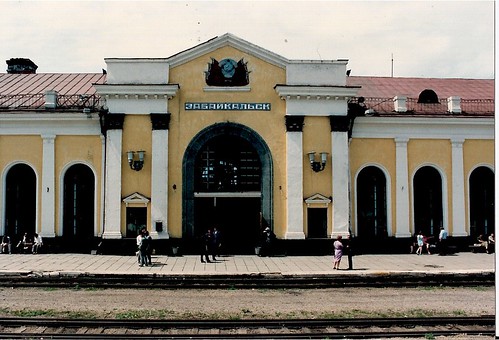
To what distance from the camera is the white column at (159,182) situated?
77.4ft

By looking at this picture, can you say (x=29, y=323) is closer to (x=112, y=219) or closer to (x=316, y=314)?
(x=316, y=314)

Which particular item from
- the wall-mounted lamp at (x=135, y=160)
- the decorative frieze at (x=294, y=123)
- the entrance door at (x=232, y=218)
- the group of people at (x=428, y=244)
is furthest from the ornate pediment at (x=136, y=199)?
the group of people at (x=428, y=244)

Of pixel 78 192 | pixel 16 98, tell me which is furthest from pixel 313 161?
pixel 16 98

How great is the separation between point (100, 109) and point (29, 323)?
14234mm

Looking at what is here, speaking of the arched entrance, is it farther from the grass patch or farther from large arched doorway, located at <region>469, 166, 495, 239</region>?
the grass patch

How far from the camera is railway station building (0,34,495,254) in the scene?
23891mm

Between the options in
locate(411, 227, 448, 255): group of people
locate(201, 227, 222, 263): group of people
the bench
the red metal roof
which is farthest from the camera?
the red metal roof

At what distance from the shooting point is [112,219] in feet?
77.7

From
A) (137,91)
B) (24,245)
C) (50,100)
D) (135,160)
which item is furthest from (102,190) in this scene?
(50,100)

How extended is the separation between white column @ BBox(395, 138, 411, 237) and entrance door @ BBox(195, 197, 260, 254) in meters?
6.71

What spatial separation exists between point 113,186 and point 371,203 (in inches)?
480

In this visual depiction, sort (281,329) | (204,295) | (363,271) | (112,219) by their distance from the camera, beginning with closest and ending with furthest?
1. (281,329)
2. (204,295)
3. (363,271)
4. (112,219)

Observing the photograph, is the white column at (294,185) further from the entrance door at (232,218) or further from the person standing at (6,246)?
the person standing at (6,246)

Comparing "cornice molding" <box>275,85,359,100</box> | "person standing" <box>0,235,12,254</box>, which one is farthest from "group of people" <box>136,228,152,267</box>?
"cornice molding" <box>275,85,359,100</box>
